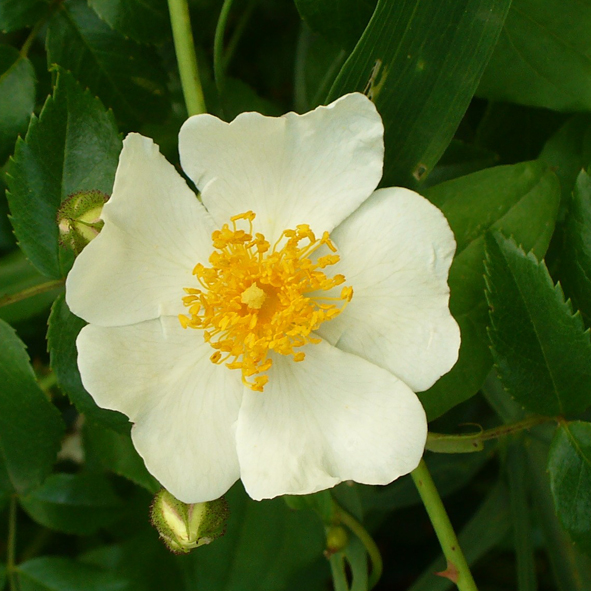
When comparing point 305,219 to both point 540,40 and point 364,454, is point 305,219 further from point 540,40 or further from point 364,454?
point 540,40

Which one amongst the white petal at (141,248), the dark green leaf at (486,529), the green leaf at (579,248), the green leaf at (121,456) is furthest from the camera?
the dark green leaf at (486,529)

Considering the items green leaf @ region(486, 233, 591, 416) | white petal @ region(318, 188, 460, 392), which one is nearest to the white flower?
white petal @ region(318, 188, 460, 392)

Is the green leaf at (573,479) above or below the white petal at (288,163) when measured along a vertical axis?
below

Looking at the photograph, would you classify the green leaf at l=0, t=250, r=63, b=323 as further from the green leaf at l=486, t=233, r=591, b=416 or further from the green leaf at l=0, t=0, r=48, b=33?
the green leaf at l=486, t=233, r=591, b=416

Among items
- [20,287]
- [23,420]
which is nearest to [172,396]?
[23,420]

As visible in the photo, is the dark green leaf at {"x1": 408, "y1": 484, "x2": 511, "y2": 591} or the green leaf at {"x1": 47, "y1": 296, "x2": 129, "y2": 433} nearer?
the green leaf at {"x1": 47, "y1": 296, "x2": 129, "y2": 433}

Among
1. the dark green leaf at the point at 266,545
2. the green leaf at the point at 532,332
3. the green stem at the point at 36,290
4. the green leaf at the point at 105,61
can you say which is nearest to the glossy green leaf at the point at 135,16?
the green leaf at the point at 105,61

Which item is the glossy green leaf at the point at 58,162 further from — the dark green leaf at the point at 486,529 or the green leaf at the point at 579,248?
the dark green leaf at the point at 486,529
